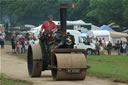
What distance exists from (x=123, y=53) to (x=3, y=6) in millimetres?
55311

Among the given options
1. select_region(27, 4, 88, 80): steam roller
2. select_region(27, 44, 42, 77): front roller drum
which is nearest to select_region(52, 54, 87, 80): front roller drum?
select_region(27, 4, 88, 80): steam roller

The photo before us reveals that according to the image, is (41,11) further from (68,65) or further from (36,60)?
(68,65)

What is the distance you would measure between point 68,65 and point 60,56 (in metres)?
0.40

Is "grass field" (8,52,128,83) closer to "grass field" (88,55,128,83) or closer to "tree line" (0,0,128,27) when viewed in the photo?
"grass field" (88,55,128,83)

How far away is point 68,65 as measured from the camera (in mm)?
12766

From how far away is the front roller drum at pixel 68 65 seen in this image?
499 inches

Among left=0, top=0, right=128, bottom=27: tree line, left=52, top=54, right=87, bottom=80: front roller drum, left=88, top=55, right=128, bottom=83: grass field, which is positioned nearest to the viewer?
left=52, top=54, right=87, bottom=80: front roller drum

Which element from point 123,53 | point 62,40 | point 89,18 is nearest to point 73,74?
point 62,40

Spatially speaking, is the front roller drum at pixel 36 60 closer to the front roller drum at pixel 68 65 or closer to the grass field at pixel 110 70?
the front roller drum at pixel 68 65

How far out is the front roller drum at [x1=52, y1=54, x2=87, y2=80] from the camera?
1266cm

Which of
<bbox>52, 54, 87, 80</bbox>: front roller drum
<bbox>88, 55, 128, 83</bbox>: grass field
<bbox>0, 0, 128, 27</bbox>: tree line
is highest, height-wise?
<bbox>0, 0, 128, 27</bbox>: tree line

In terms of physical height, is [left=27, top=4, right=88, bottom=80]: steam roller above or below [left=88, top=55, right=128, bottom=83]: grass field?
above

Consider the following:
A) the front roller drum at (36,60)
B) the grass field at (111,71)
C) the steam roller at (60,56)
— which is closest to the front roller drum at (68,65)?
the steam roller at (60,56)

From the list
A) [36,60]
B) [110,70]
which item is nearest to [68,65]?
[36,60]
